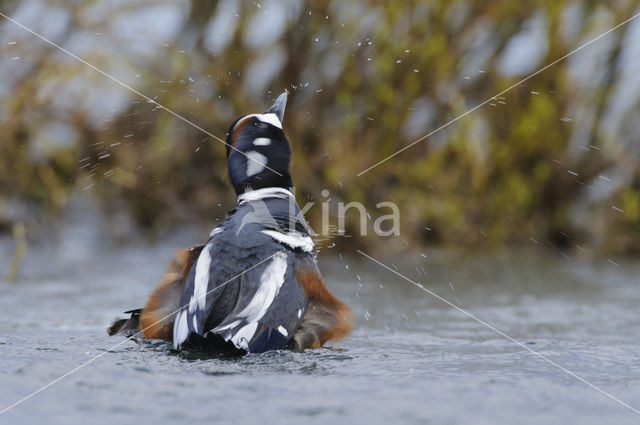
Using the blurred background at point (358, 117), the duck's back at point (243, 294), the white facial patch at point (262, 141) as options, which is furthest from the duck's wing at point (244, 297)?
the blurred background at point (358, 117)

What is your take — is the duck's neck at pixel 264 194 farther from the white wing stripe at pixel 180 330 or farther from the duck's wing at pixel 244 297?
the white wing stripe at pixel 180 330

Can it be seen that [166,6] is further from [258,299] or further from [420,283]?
[258,299]

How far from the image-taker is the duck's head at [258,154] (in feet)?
12.5

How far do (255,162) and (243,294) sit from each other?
0.86 meters

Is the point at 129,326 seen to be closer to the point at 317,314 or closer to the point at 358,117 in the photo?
the point at 317,314

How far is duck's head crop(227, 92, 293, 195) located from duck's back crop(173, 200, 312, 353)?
46cm

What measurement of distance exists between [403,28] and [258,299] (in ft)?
11.7

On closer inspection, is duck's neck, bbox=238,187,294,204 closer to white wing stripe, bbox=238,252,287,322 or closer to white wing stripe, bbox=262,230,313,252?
white wing stripe, bbox=262,230,313,252

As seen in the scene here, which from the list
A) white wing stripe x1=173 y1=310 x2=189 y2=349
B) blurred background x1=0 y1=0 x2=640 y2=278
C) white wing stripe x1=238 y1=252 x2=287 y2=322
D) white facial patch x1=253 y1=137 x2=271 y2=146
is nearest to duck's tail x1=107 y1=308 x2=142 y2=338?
white wing stripe x1=173 y1=310 x2=189 y2=349

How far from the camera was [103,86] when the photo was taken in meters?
6.42

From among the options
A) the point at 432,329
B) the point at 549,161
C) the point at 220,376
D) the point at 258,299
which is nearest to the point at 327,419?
the point at 220,376

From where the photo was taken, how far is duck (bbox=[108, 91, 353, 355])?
10.3 ft

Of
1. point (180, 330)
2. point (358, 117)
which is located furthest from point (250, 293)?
point (358, 117)

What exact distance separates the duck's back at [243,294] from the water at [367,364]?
9 cm
